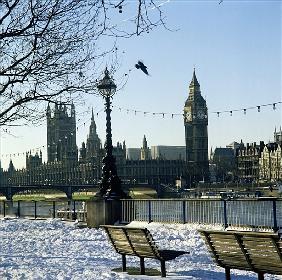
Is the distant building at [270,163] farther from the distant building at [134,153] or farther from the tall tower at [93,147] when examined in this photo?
the distant building at [134,153]

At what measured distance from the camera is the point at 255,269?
24.0ft

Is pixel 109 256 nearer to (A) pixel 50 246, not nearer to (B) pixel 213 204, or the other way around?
(A) pixel 50 246

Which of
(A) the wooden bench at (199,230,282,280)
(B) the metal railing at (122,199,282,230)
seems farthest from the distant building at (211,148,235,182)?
(A) the wooden bench at (199,230,282,280)

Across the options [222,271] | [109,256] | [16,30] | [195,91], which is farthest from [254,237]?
[195,91]

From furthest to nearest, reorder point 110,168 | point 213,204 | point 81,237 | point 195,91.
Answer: point 195,91, point 110,168, point 213,204, point 81,237

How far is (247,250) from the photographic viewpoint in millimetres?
7270

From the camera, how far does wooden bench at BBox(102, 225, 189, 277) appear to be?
8.78m

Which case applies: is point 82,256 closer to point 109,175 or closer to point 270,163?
point 109,175

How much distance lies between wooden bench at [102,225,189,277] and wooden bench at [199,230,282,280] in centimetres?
108

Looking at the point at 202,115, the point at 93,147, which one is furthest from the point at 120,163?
the point at 202,115

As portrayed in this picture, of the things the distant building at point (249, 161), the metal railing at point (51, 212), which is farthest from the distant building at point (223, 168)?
the metal railing at point (51, 212)

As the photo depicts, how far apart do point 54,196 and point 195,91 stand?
224ft

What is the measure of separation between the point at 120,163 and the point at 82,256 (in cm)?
12816

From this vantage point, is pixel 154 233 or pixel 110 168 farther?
pixel 110 168
